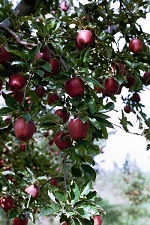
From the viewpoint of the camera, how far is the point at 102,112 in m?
1.17

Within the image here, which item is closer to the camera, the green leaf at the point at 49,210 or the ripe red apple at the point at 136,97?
the green leaf at the point at 49,210

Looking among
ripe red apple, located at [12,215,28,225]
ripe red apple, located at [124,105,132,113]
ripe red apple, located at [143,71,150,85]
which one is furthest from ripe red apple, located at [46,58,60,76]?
ripe red apple, located at [124,105,132,113]

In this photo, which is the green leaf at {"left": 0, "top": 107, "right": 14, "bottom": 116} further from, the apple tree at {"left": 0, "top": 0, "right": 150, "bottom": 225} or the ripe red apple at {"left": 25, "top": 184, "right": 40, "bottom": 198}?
the ripe red apple at {"left": 25, "top": 184, "right": 40, "bottom": 198}

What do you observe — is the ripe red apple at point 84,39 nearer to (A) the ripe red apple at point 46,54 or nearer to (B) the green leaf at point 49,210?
(A) the ripe red apple at point 46,54

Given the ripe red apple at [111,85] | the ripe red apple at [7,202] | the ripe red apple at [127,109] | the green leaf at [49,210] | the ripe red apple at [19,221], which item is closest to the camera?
the green leaf at [49,210]

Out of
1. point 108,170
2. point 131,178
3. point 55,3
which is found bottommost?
point 55,3

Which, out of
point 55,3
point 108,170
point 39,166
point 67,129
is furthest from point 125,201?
point 67,129

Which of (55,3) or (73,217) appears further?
(55,3)

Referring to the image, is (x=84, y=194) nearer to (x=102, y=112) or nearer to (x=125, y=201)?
(x=102, y=112)

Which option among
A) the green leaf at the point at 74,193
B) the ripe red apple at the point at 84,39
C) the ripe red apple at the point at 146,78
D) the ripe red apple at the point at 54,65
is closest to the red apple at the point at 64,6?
the ripe red apple at the point at 146,78

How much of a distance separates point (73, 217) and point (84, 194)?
0.49 feet

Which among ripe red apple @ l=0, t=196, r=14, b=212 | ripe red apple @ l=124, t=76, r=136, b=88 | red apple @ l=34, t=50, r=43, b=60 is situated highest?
ripe red apple @ l=124, t=76, r=136, b=88

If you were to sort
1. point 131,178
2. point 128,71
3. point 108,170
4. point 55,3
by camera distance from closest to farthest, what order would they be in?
1. point 128,71
2. point 55,3
3. point 131,178
4. point 108,170

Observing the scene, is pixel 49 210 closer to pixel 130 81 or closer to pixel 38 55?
pixel 38 55
